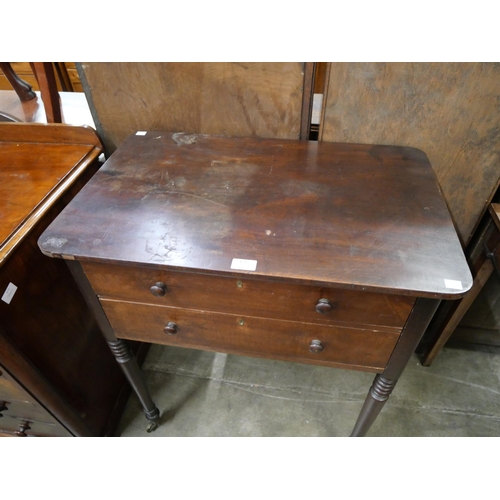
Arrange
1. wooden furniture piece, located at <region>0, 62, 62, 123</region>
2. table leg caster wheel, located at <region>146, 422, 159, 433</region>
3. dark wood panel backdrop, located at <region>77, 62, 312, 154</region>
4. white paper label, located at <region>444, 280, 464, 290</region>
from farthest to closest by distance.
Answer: table leg caster wheel, located at <region>146, 422, 159, 433</region>, wooden furniture piece, located at <region>0, 62, 62, 123</region>, dark wood panel backdrop, located at <region>77, 62, 312, 154</region>, white paper label, located at <region>444, 280, 464, 290</region>

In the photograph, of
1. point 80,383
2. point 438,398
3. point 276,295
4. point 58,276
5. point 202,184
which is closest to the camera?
point 276,295

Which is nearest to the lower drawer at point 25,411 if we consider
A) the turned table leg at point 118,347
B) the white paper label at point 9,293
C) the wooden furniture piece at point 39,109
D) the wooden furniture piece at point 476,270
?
the turned table leg at point 118,347

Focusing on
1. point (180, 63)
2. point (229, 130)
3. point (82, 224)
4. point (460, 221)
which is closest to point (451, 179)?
point (460, 221)

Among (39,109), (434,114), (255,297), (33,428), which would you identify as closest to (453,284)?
(255,297)

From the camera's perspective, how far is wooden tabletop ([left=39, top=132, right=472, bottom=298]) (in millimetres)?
674

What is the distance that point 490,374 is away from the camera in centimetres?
144

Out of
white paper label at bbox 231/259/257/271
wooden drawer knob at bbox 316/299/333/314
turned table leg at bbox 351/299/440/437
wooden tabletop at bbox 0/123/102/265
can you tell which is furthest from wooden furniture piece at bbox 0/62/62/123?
turned table leg at bbox 351/299/440/437

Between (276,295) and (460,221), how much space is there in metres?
0.76

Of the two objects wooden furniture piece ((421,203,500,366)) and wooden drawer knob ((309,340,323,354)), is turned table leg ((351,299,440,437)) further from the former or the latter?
wooden furniture piece ((421,203,500,366))

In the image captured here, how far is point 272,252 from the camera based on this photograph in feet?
2.31

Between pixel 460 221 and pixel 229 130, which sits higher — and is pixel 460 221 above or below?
below

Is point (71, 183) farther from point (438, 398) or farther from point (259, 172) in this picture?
point (438, 398)

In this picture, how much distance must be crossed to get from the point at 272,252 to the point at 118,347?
1.85 feet

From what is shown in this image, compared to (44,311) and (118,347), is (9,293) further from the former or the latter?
(118,347)
